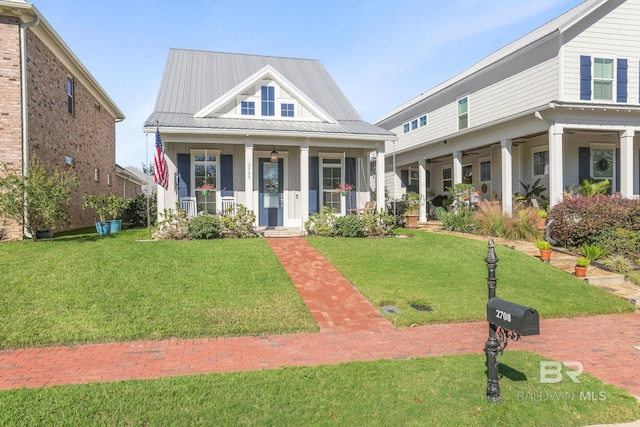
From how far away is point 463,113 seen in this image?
17.2 m

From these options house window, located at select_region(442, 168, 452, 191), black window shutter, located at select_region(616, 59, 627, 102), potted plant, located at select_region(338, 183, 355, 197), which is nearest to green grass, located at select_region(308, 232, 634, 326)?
potted plant, located at select_region(338, 183, 355, 197)

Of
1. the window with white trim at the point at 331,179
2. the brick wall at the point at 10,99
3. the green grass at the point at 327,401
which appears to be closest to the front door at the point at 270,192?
the window with white trim at the point at 331,179

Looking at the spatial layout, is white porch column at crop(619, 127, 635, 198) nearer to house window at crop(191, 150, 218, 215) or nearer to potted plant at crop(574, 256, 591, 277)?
potted plant at crop(574, 256, 591, 277)

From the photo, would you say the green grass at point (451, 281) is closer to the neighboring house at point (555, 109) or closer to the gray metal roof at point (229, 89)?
the gray metal roof at point (229, 89)

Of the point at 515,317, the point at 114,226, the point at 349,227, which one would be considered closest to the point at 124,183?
the point at 114,226

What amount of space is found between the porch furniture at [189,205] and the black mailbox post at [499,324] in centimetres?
1086

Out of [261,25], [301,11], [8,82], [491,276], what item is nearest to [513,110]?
[301,11]

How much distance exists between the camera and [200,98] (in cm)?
1469

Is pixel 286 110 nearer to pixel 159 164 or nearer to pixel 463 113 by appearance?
pixel 159 164

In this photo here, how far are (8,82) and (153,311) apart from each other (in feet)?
29.1

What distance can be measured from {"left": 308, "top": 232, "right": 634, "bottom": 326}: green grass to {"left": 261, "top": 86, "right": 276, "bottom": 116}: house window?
5.68 metres

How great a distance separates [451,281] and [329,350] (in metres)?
3.88

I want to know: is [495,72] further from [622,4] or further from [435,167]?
[435,167]

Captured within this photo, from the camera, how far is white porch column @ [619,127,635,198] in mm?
12523
